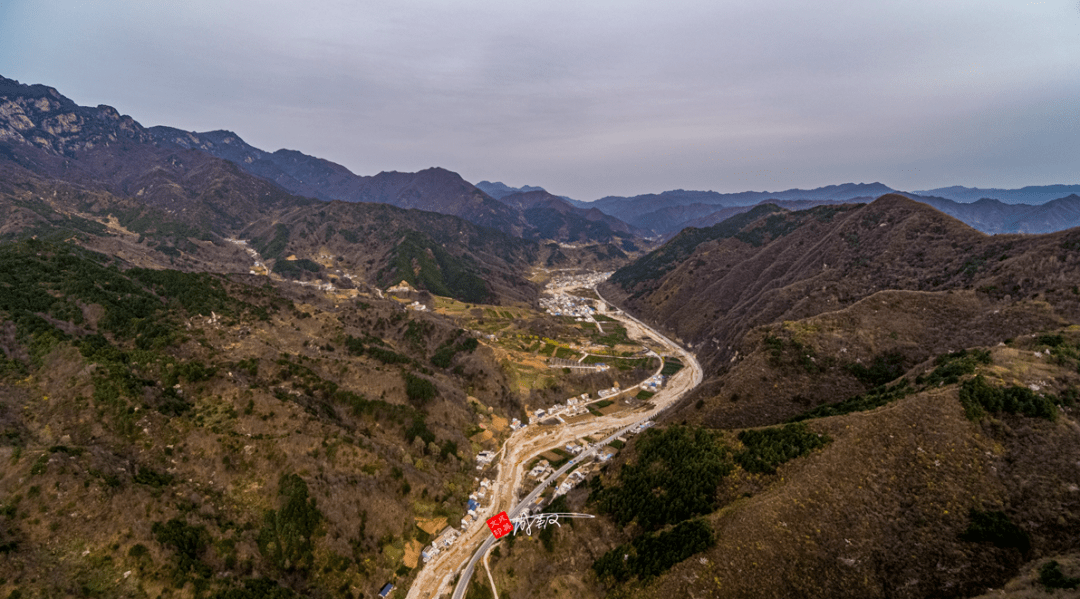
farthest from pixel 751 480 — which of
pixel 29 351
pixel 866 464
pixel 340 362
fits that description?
pixel 29 351

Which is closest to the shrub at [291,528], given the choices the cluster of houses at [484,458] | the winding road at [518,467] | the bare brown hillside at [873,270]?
the winding road at [518,467]

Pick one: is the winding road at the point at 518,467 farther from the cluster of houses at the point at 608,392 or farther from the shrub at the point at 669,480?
the shrub at the point at 669,480

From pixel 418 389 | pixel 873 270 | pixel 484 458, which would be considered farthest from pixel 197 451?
pixel 873 270

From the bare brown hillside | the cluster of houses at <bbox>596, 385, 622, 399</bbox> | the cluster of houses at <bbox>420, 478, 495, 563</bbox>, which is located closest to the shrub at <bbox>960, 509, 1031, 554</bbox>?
the bare brown hillside

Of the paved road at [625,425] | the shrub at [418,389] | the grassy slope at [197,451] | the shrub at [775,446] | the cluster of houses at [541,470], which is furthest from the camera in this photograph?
the shrub at [418,389]

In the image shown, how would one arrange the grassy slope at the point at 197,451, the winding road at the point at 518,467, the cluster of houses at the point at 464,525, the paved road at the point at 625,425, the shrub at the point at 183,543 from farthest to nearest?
the cluster of houses at the point at 464,525 → the paved road at the point at 625,425 → the winding road at the point at 518,467 → the shrub at the point at 183,543 → the grassy slope at the point at 197,451

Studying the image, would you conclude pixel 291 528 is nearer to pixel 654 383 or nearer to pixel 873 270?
pixel 654 383

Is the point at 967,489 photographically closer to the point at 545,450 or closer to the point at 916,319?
the point at 916,319

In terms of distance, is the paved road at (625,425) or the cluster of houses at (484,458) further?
the cluster of houses at (484,458)
